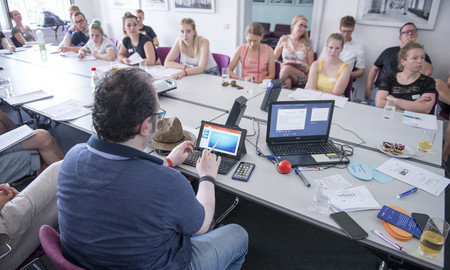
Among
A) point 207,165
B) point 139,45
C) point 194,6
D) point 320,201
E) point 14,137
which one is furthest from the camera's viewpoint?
point 194,6

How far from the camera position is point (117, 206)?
907 mm

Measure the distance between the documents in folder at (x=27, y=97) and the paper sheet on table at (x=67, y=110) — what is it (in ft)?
0.99

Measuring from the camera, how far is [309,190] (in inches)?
55.8

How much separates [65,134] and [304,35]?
11.1 feet

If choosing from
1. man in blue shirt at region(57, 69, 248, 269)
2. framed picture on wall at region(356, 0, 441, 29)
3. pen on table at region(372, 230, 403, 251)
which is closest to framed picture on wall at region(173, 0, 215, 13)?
framed picture on wall at region(356, 0, 441, 29)

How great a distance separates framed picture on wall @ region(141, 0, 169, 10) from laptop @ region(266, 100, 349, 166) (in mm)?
5050

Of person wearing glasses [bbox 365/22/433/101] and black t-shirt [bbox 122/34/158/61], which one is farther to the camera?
black t-shirt [bbox 122/34/158/61]

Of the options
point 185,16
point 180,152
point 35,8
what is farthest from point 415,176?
point 35,8

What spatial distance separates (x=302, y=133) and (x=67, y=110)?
6.08 feet

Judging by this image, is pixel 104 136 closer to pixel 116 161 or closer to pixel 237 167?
pixel 116 161

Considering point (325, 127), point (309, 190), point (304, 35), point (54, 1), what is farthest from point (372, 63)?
point (54, 1)

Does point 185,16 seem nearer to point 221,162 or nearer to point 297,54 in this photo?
point 297,54

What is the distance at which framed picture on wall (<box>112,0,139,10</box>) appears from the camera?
628 cm

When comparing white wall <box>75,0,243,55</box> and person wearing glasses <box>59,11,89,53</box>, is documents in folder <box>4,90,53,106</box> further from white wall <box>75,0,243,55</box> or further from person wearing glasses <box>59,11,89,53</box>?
white wall <box>75,0,243,55</box>
